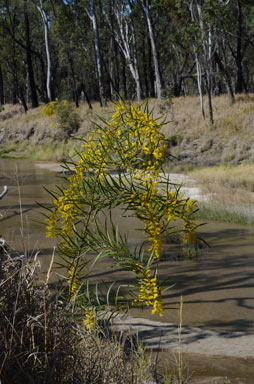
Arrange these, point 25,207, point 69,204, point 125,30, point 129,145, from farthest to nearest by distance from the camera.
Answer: point 125,30
point 25,207
point 69,204
point 129,145

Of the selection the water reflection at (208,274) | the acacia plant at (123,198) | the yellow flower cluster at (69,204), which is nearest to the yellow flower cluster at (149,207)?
the acacia plant at (123,198)

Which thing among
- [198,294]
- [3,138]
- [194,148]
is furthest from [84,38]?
[198,294]

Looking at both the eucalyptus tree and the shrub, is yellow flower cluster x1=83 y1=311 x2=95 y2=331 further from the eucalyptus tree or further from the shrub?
the eucalyptus tree

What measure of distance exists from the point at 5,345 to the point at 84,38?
41.2 meters

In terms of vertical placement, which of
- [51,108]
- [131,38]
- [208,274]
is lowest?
[208,274]

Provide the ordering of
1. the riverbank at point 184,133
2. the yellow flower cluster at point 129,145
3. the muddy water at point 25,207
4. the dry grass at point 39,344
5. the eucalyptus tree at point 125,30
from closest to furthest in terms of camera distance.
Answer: the dry grass at point 39,344 < the yellow flower cluster at point 129,145 < the muddy water at point 25,207 < the riverbank at point 184,133 < the eucalyptus tree at point 125,30

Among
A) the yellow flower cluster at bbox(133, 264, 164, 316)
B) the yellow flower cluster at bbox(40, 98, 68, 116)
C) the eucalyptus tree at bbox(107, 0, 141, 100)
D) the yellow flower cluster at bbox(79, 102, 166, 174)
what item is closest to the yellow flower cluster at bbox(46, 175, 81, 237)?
the yellow flower cluster at bbox(79, 102, 166, 174)

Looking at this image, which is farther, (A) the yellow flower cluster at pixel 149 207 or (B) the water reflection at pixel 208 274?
(B) the water reflection at pixel 208 274

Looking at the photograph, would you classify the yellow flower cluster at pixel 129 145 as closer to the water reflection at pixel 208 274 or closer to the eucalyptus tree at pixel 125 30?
the water reflection at pixel 208 274

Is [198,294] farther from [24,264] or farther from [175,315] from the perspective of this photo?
[24,264]

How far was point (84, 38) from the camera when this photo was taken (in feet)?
136

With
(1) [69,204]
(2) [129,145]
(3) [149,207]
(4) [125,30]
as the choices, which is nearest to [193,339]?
(3) [149,207]

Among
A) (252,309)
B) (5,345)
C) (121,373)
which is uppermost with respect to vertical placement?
(5,345)

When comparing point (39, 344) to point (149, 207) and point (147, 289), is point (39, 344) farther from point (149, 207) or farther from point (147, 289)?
point (149, 207)
